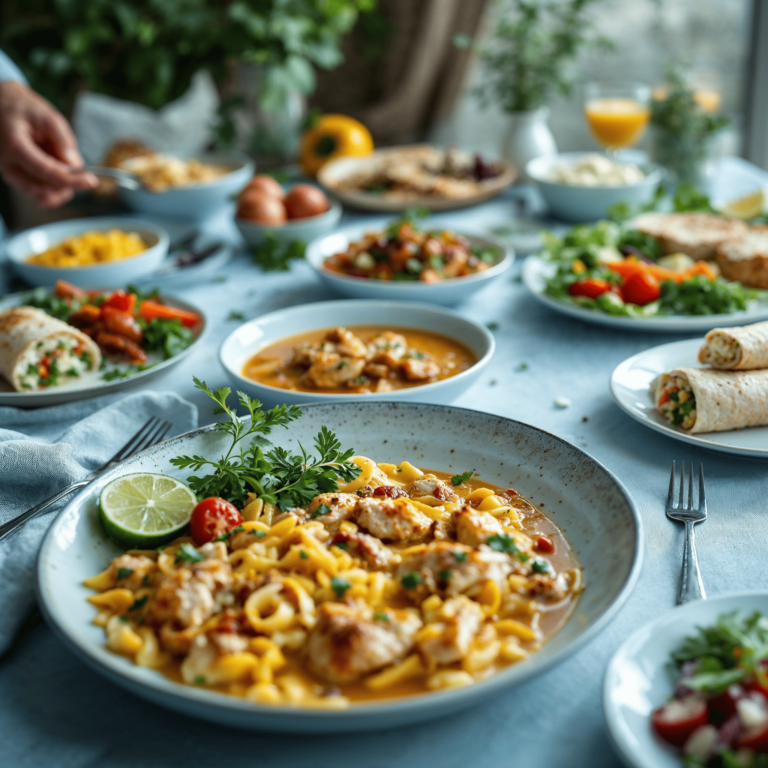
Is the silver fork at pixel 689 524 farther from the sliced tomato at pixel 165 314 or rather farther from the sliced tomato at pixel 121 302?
the sliced tomato at pixel 121 302

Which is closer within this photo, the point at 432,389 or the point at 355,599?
the point at 355,599

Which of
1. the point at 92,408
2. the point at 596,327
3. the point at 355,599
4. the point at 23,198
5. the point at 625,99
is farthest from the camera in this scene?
the point at 23,198

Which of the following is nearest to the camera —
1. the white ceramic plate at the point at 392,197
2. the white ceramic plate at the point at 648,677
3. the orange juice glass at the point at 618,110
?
the white ceramic plate at the point at 648,677

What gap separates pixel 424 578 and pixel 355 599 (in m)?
0.18

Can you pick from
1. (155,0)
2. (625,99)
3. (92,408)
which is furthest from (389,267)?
A: (155,0)

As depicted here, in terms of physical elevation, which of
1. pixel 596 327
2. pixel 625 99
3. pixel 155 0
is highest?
pixel 155 0

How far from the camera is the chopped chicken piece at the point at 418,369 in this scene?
3061 mm

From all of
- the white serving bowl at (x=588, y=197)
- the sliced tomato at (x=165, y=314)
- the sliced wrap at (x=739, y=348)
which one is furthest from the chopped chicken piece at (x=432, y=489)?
the white serving bowl at (x=588, y=197)

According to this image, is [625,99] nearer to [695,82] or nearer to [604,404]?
[695,82]

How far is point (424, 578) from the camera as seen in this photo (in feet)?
6.13

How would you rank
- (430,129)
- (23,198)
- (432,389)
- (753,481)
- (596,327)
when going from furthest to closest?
(430,129) < (23,198) < (596,327) < (432,389) < (753,481)

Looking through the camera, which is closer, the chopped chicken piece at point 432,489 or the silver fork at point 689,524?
the silver fork at point 689,524

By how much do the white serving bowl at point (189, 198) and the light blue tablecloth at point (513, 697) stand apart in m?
2.50

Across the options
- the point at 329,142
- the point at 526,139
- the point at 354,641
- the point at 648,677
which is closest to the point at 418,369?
the point at 354,641
